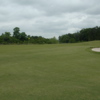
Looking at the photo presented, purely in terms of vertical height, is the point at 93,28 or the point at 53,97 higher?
the point at 93,28

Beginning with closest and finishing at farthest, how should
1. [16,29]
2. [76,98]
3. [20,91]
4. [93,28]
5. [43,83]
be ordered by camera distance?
[76,98] → [20,91] → [43,83] → [16,29] → [93,28]

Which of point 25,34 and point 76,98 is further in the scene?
point 25,34

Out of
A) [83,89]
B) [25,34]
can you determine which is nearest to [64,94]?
[83,89]

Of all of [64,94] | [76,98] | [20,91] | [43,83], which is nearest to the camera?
[76,98]

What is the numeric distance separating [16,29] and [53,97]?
61.9 meters

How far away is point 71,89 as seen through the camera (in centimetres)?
414

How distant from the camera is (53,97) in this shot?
3.59 m

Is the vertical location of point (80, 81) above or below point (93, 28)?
below

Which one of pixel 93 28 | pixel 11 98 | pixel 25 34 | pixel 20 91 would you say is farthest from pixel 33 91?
pixel 93 28

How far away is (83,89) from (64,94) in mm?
616

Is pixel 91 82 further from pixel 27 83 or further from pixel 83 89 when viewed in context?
pixel 27 83

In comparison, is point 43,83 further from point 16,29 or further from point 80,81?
point 16,29

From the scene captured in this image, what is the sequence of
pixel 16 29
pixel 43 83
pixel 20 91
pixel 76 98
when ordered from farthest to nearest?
pixel 16 29, pixel 43 83, pixel 20 91, pixel 76 98

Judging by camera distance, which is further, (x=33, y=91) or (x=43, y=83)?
(x=43, y=83)
